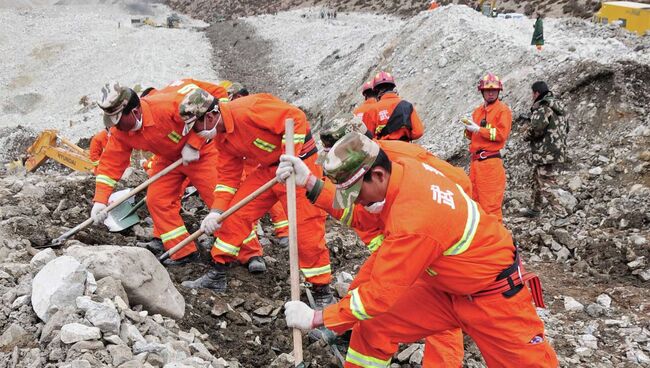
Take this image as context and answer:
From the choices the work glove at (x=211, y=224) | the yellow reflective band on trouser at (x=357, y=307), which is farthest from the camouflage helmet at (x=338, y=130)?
the yellow reflective band on trouser at (x=357, y=307)

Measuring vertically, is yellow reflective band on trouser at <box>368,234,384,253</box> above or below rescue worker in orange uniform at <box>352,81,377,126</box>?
above

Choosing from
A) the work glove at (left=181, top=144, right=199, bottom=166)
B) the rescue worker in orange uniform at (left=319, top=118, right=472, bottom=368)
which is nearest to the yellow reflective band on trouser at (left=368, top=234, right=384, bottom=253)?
the rescue worker in orange uniform at (left=319, top=118, right=472, bottom=368)

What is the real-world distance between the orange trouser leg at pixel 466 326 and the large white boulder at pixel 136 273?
1467mm

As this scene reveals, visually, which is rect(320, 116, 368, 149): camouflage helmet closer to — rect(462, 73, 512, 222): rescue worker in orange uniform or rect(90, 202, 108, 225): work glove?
rect(90, 202, 108, 225): work glove

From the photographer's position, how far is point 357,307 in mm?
2936

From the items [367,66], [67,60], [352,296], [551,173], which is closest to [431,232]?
[352,296]

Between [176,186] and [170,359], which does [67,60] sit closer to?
[176,186]

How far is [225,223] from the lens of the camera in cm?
490

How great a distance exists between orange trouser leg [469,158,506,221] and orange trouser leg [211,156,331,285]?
253cm

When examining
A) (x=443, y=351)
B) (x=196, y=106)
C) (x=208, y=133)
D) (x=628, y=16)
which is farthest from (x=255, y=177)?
(x=628, y=16)

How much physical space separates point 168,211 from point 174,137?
715mm

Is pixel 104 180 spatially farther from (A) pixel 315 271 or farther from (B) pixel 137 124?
(A) pixel 315 271

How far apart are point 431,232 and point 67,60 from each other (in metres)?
27.3

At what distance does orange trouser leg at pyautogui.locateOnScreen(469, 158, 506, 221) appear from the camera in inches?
263
